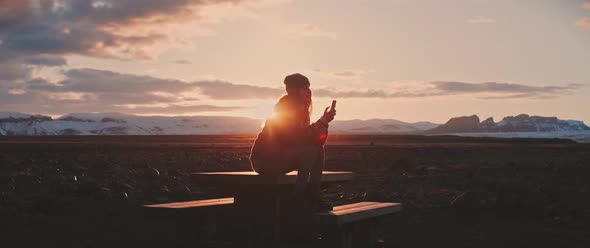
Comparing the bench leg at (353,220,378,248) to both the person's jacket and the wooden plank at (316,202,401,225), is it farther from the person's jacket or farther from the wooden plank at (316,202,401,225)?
the person's jacket

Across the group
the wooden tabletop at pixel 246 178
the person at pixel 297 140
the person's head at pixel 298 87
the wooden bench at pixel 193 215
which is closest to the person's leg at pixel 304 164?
the person at pixel 297 140

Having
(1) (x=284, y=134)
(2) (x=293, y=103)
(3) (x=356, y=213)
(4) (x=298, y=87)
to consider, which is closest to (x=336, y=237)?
(3) (x=356, y=213)

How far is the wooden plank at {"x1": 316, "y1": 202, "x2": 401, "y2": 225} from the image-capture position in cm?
696

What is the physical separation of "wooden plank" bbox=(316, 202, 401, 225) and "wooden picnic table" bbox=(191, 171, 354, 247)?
43cm

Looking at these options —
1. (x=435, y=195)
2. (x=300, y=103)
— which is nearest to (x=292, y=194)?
(x=300, y=103)

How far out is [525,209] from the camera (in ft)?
45.8

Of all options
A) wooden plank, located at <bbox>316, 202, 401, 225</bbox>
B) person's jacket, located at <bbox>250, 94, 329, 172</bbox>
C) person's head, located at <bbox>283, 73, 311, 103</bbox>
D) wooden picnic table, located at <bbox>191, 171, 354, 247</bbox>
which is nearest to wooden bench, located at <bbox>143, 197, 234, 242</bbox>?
wooden picnic table, located at <bbox>191, 171, 354, 247</bbox>

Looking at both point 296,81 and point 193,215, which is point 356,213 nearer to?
point 296,81

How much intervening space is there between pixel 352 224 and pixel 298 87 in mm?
1934

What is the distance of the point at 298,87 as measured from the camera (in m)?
6.84

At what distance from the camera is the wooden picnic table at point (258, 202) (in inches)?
280

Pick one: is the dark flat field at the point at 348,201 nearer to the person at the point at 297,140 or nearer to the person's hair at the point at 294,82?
the person at the point at 297,140

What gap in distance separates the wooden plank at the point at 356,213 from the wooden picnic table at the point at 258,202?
431 millimetres

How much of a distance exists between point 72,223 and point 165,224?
4.67 ft
